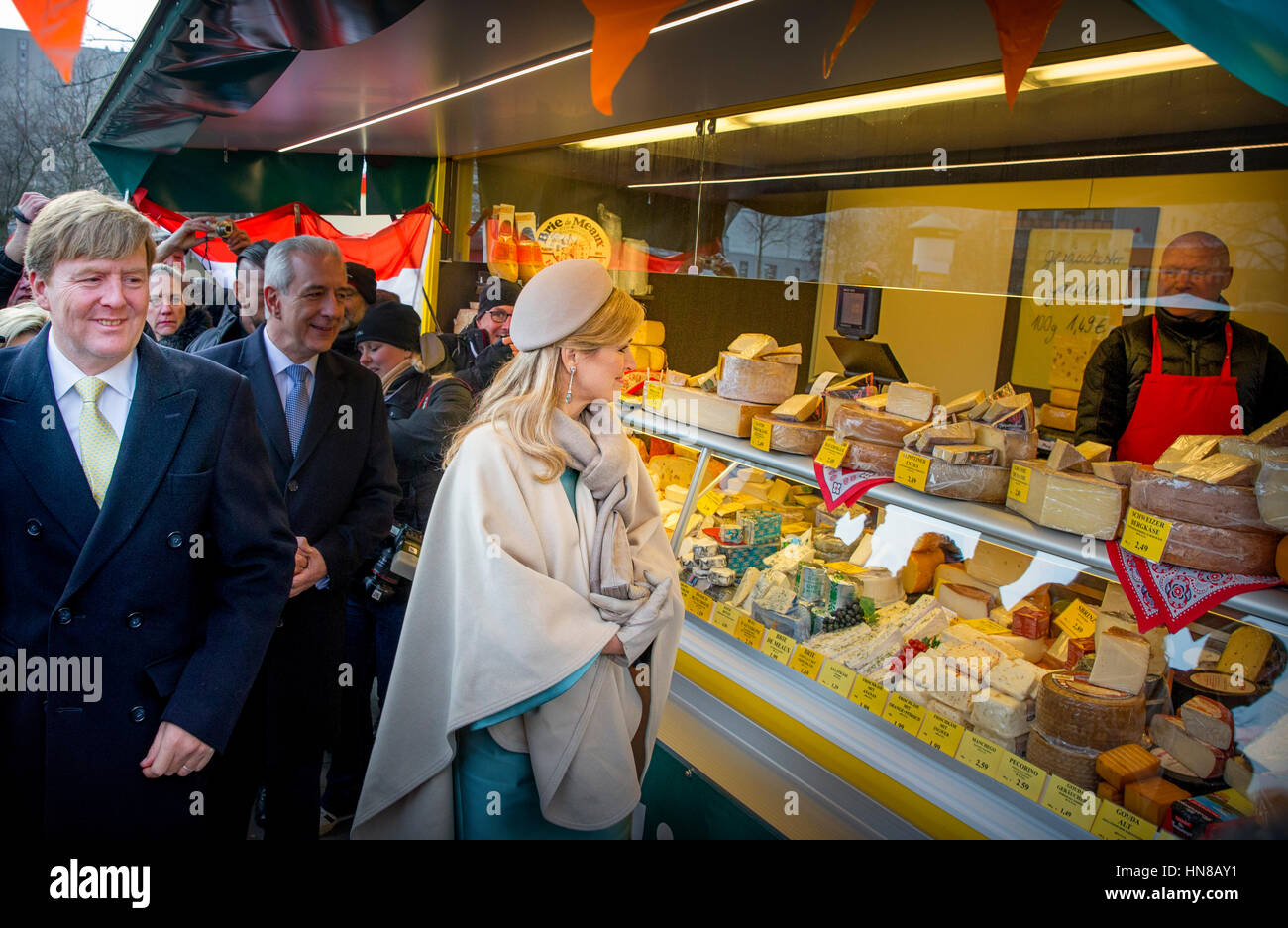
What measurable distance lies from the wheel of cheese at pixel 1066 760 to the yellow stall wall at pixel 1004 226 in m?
1.41

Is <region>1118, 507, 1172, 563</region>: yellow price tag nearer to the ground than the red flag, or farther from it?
nearer to the ground

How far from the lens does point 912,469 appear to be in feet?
8.49

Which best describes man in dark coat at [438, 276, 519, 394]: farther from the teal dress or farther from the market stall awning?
the teal dress

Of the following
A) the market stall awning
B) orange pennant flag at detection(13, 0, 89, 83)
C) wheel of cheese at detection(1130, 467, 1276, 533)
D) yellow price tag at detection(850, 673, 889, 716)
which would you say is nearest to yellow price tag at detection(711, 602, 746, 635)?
yellow price tag at detection(850, 673, 889, 716)

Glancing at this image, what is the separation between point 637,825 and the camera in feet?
9.27

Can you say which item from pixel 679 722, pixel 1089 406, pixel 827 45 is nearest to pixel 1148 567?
pixel 679 722

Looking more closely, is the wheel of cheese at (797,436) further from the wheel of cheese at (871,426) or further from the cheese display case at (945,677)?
the wheel of cheese at (871,426)

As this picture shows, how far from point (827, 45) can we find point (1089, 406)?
190cm

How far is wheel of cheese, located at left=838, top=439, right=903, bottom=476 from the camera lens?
270 centimetres

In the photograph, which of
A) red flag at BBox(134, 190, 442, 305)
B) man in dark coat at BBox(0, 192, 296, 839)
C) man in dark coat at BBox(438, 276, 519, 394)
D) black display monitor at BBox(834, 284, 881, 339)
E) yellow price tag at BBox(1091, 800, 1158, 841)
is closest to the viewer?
man in dark coat at BBox(0, 192, 296, 839)

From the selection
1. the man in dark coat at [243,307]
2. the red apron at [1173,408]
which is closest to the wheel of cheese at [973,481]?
the red apron at [1173,408]

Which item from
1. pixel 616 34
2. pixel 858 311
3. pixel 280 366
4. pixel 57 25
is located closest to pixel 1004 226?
pixel 858 311

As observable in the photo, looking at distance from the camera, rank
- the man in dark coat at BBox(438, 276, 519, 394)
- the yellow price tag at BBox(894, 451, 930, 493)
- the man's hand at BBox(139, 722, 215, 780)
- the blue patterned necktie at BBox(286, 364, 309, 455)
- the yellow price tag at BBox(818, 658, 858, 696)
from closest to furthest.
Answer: the man's hand at BBox(139, 722, 215, 780) < the yellow price tag at BBox(894, 451, 930, 493) < the yellow price tag at BBox(818, 658, 858, 696) < the blue patterned necktie at BBox(286, 364, 309, 455) < the man in dark coat at BBox(438, 276, 519, 394)

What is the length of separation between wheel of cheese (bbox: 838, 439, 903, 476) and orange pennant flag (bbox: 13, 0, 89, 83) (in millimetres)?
2199
